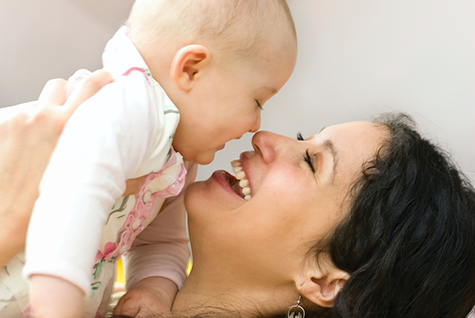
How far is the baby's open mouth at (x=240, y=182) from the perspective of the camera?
3.93 feet

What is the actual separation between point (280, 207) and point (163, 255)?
57cm

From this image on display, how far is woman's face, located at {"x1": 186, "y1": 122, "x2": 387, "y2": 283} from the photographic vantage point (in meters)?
1.13

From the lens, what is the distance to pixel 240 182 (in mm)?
1215

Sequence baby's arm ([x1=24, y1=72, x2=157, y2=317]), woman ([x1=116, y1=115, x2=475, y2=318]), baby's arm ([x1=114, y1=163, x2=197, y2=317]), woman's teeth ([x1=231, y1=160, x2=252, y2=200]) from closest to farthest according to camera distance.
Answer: baby's arm ([x1=24, y1=72, x2=157, y2=317]) → woman ([x1=116, y1=115, x2=475, y2=318]) → woman's teeth ([x1=231, y1=160, x2=252, y2=200]) → baby's arm ([x1=114, y1=163, x2=197, y2=317])

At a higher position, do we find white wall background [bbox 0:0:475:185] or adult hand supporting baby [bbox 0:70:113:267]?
white wall background [bbox 0:0:475:185]

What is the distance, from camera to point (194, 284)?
1.26 m

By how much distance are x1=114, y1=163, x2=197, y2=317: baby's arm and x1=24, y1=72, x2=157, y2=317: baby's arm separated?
645mm

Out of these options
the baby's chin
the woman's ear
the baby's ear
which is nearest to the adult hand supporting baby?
the baby's ear

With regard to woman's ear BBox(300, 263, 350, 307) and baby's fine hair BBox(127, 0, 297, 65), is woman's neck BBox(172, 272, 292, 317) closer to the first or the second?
woman's ear BBox(300, 263, 350, 307)

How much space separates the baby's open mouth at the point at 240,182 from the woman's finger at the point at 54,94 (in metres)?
0.51

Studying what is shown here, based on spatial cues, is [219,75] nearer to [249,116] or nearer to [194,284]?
[249,116]

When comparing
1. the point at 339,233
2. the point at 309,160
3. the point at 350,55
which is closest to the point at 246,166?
the point at 309,160

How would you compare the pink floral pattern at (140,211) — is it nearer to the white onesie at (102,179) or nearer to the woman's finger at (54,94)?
the white onesie at (102,179)

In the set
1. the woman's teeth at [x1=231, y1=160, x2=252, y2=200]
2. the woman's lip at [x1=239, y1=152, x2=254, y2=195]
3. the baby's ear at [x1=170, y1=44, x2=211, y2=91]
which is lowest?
the woman's teeth at [x1=231, y1=160, x2=252, y2=200]
